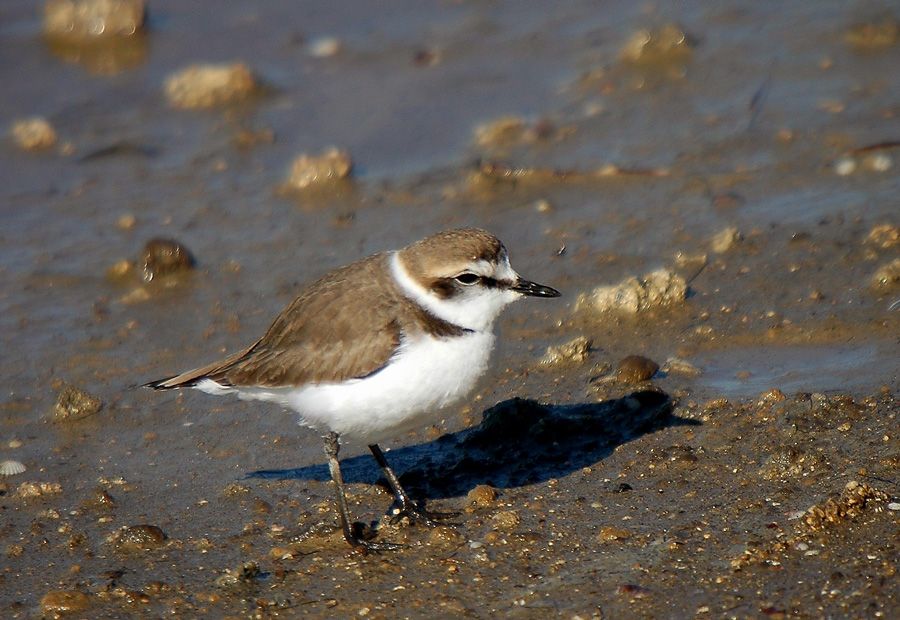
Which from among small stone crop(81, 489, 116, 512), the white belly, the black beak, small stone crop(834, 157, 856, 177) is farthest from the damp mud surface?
the black beak

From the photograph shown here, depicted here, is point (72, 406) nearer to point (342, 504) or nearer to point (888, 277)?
point (342, 504)

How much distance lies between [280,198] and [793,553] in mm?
5784

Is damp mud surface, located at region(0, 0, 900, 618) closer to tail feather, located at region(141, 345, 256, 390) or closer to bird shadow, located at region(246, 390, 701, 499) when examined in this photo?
bird shadow, located at region(246, 390, 701, 499)

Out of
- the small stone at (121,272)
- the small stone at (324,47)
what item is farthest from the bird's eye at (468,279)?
the small stone at (324,47)

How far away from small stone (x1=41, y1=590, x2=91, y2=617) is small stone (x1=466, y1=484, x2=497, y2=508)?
6.07 feet

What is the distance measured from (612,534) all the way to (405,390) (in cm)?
115

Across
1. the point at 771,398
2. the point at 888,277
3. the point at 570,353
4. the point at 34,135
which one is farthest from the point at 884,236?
the point at 34,135

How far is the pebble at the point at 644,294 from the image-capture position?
7.64 m

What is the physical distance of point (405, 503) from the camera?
617 centimetres

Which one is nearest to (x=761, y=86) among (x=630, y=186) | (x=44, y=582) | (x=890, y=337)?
(x=630, y=186)

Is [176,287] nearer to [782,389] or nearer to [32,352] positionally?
[32,352]

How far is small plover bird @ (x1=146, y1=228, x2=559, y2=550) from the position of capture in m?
5.88

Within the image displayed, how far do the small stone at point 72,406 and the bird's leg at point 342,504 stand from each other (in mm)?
1915

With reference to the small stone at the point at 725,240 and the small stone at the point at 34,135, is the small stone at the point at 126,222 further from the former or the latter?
the small stone at the point at 725,240
